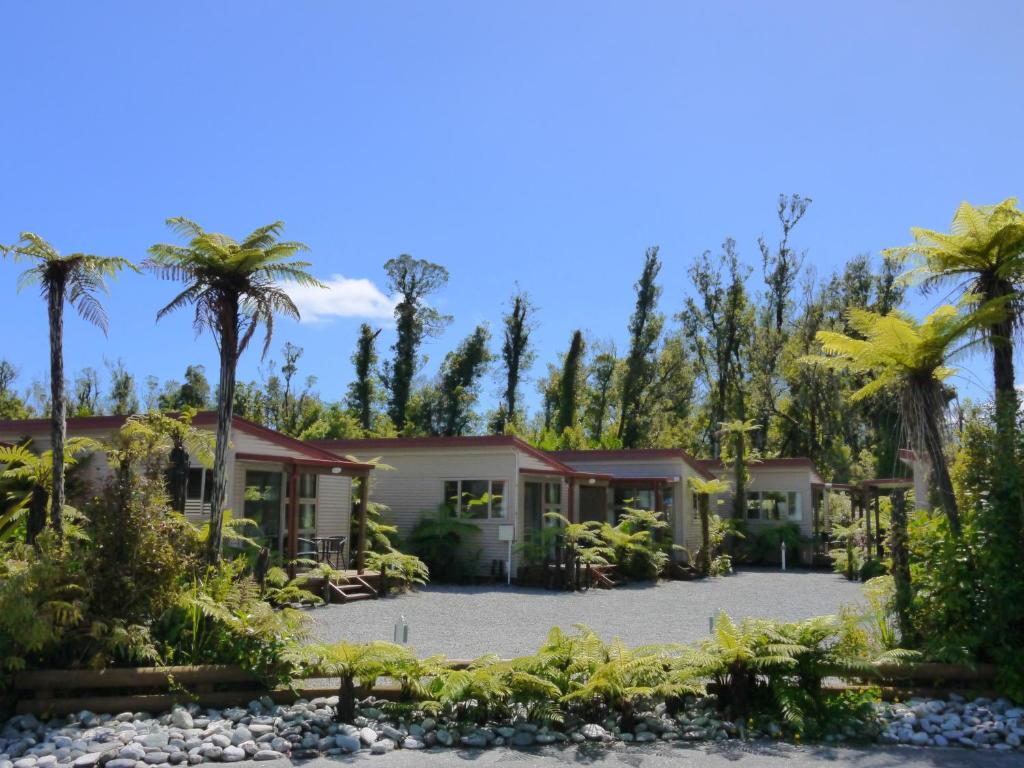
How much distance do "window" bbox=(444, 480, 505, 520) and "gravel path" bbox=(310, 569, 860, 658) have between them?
2250 millimetres

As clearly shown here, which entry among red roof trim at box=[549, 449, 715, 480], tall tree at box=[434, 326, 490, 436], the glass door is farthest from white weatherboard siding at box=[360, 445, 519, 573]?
tall tree at box=[434, 326, 490, 436]

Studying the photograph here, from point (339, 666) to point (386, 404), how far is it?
39.2 m

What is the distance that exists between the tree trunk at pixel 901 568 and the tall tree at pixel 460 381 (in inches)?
1460

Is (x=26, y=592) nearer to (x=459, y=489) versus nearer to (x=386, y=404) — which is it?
(x=459, y=489)

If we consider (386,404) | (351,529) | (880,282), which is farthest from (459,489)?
(880,282)

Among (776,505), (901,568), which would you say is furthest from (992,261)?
(776,505)

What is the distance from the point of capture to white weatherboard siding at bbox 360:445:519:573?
20859 millimetres

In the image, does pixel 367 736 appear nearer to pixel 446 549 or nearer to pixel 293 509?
pixel 293 509

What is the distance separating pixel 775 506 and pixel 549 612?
1810 cm

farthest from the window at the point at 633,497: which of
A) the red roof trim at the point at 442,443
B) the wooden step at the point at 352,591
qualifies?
the wooden step at the point at 352,591

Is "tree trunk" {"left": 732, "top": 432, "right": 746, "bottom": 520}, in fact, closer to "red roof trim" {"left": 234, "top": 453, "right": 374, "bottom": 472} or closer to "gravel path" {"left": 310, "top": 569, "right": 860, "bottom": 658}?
"gravel path" {"left": 310, "top": 569, "right": 860, "bottom": 658}

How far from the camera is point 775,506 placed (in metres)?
31.0

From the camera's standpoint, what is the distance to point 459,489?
21.3 meters

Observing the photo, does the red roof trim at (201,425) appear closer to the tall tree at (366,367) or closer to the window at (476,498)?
the window at (476,498)
